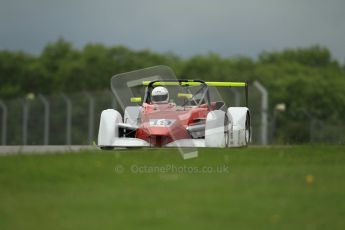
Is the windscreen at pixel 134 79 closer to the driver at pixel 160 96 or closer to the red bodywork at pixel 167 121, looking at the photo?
the driver at pixel 160 96

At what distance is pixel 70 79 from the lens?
89625 mm

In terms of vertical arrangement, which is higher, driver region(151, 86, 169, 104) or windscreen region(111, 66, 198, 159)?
windscreen region(111, 66, 198, 159)

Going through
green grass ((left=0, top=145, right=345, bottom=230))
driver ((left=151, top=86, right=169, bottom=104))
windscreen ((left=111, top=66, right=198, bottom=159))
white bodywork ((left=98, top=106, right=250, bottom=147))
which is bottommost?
green grass ((left=0, top=145, right=345, bottom=230))

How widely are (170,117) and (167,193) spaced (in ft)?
29.2

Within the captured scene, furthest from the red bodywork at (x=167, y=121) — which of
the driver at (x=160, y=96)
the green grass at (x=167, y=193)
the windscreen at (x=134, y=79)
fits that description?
the green grass at (x=167, y=193)

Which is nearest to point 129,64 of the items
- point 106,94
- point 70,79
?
point 70,79

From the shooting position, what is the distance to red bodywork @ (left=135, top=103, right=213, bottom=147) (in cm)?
1930

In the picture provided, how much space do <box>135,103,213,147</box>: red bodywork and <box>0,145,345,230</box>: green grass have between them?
3.90 meters

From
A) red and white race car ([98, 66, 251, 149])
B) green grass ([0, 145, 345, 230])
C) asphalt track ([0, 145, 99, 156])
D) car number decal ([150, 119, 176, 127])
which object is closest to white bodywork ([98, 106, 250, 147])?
red and white race car ([98, 66, 251, 149])

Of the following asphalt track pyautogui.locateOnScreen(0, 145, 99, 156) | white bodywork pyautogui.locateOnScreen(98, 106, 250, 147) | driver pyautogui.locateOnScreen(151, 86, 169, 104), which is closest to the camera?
asphalt track pyautogui.locateOnScreen(0, 145, 99, 156)

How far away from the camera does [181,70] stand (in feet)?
305

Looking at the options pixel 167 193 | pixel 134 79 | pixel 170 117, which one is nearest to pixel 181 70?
pixel 134 79

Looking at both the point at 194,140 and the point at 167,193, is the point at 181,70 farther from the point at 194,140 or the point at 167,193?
the point at 167,193

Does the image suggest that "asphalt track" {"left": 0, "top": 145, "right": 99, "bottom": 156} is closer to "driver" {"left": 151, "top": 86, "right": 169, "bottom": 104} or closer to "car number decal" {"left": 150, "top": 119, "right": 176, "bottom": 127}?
"car number decal" {"left": 150, "top": 119, "right": 176, "bottom": 127}
